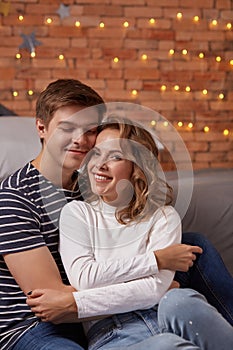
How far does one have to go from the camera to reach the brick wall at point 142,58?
366 cm

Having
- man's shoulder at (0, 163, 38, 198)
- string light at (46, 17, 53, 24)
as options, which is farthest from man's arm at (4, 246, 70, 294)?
string light at (46, 17, 53, 24)

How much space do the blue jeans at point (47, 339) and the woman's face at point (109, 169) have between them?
0.35 metres

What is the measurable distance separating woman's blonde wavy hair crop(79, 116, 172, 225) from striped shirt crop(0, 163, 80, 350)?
12 cm

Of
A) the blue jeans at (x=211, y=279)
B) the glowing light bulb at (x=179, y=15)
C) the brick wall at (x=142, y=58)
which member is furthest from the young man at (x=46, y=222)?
the glowing light bulb at (x=179, y=15)

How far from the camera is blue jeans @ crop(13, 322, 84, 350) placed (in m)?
1.50

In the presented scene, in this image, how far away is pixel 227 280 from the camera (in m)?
1.79

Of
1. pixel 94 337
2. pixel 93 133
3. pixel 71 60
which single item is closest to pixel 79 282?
pixel 94 337

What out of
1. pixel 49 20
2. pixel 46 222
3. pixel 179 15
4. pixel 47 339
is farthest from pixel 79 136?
pixel 179 15

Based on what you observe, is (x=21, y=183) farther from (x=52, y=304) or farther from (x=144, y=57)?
(x=144, y=57)

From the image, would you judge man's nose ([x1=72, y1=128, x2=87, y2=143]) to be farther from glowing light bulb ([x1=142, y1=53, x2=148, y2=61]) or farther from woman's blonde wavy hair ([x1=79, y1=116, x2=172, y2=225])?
glowing light bulb ([x1=142, y1=53, x2=148, y2=61])

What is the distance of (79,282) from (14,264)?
0.54ft

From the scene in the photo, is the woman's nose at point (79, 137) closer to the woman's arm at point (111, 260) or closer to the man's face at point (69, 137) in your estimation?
the man's face at point (69, 137)

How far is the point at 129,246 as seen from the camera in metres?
1.64

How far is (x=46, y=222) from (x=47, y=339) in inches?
12.0
